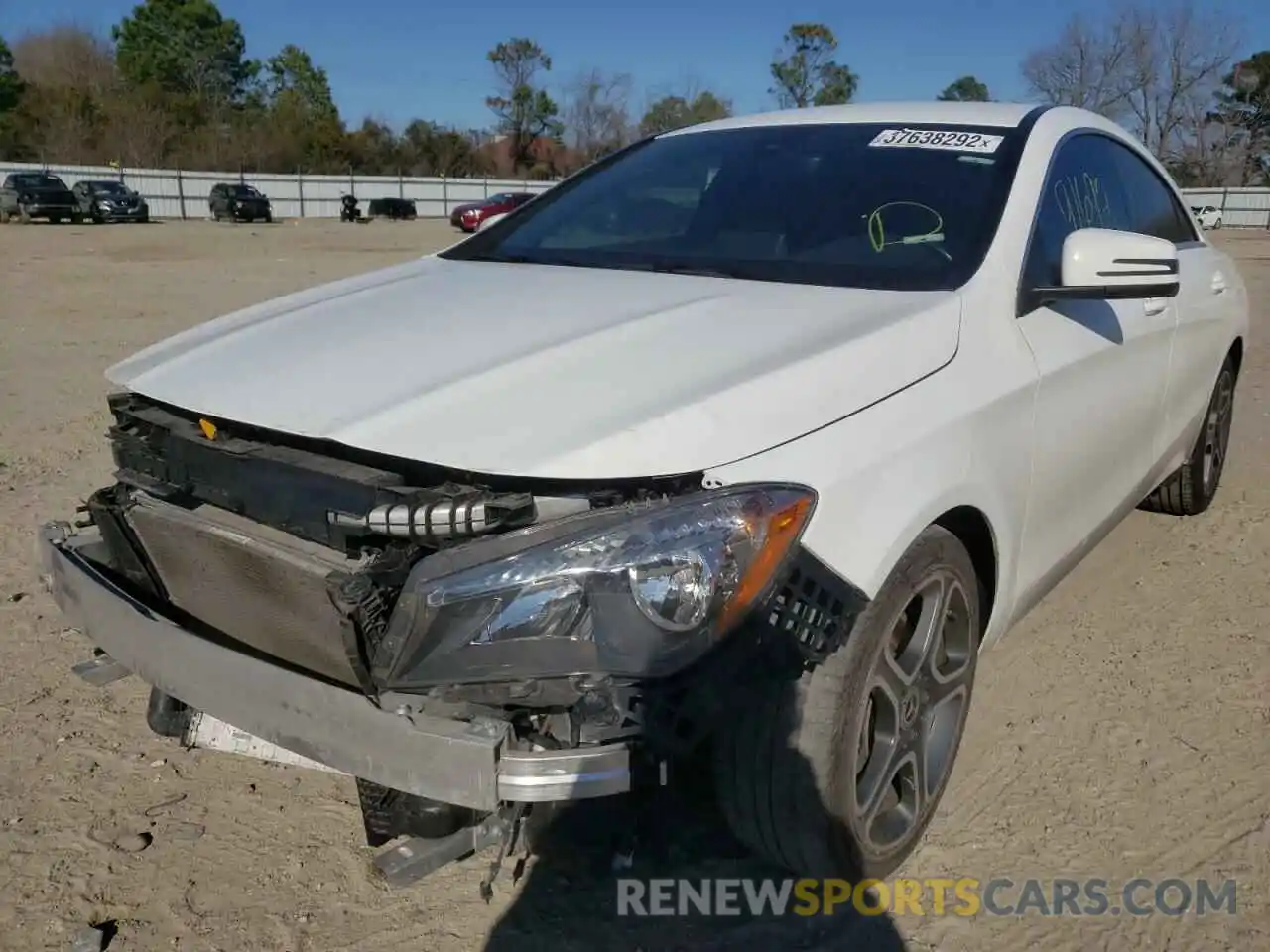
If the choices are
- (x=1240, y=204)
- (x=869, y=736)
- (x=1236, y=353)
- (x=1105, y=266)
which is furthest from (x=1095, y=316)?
(x=1240, y=204)

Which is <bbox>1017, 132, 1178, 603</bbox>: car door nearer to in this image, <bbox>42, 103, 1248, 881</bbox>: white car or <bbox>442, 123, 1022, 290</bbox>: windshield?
<bbox>42, 103, 1248, 881</bbox>: white car

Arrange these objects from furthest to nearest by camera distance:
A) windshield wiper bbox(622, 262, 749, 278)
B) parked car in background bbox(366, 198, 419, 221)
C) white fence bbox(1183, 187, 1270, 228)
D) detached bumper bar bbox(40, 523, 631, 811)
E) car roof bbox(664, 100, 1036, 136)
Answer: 1. white fence bbox(1183, 187, 1270, 228)
2. parked car in background bbox(366, 198, 419, 221)
3. car roof bbox(664, 100, 1036, 136)
4. windshield wiper bbox(622, 262, 749, 278)
5. detached bumper bar bbox(40, 523, 631, 811)

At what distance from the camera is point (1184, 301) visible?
12.5ft

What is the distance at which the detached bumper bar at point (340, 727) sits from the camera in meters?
1.76

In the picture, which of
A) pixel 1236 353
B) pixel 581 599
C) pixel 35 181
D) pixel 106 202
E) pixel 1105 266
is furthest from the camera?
pixel 106 202

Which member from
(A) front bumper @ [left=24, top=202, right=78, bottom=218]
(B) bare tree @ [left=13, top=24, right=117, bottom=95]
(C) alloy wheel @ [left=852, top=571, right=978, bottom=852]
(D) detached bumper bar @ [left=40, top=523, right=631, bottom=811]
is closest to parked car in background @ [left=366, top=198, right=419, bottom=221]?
(A) front bumper @ [left=24, top=202, right=78, bottom=218]

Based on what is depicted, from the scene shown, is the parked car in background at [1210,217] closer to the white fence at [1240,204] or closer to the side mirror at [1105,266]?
the white fence at [1240,204]

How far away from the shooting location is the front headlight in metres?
1.79

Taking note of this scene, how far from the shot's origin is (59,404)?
690cm

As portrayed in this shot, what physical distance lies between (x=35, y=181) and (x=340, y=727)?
3708 centimetres

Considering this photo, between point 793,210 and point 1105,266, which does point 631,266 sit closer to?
point 793,210

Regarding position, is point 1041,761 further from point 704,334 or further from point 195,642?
point 195,642

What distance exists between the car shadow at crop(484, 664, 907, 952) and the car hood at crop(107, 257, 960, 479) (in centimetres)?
62

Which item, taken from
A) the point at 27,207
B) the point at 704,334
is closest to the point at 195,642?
the point at 704,334
